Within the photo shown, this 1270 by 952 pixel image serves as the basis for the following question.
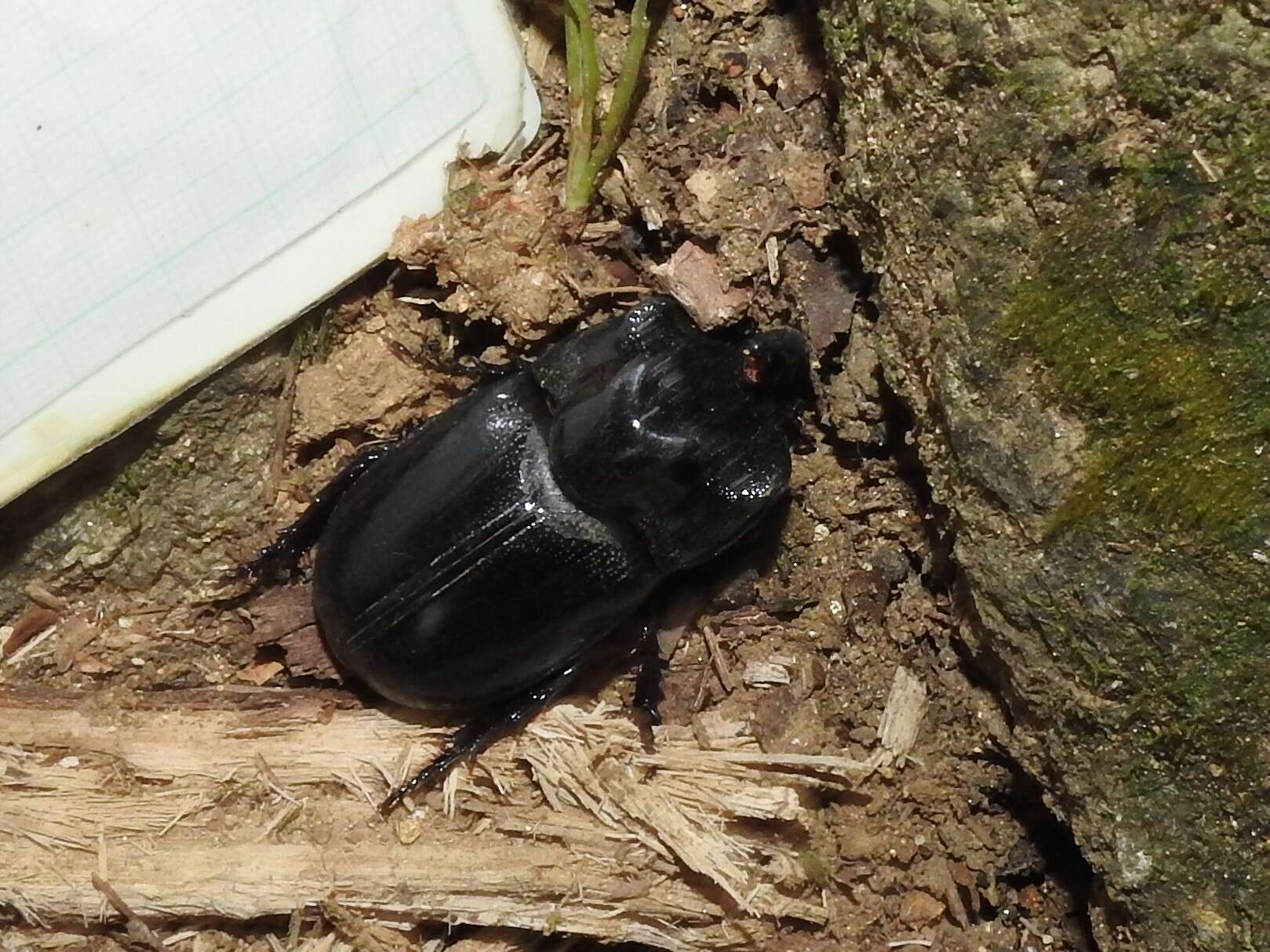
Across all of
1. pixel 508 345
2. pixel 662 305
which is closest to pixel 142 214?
pixel 508 345

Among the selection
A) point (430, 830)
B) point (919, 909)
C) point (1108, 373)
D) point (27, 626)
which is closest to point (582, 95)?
point (1108, 373)

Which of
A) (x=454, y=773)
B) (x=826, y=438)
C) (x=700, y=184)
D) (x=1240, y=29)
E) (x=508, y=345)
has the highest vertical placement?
(x=1240, y=29)

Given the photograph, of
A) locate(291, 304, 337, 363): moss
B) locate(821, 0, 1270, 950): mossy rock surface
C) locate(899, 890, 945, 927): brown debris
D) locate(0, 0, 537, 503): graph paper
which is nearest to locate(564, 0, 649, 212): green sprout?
locate(0, 0, 537, 503): graph paper

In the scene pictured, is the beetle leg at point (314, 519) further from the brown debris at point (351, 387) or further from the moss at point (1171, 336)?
the moss at point (1171, 336)

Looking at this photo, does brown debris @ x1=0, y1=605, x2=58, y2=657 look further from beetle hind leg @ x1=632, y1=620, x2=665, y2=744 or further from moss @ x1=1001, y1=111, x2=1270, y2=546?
moss @ x1=1001, y1=111, x2=1270, y2=546

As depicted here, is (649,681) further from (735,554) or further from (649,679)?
(735,554)

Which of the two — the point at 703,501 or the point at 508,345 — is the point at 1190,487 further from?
the point at 508,345
